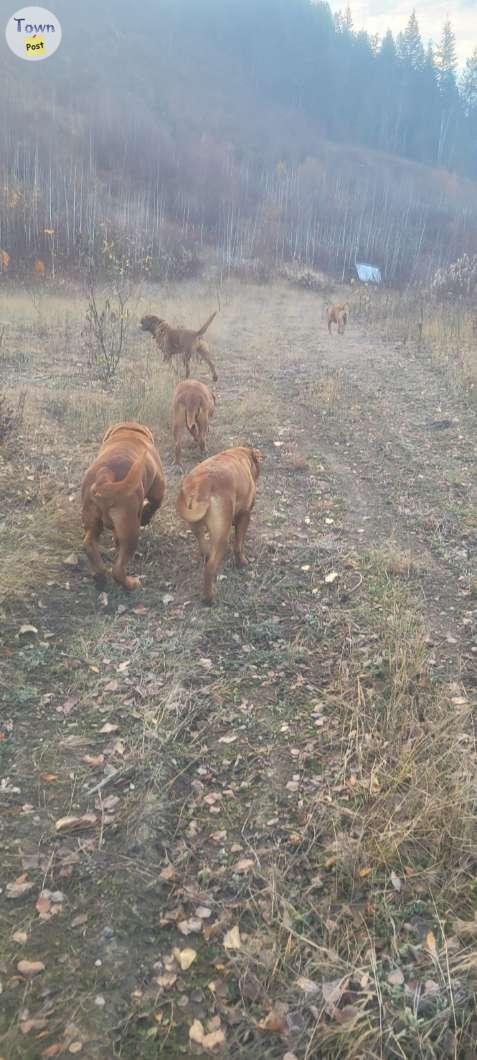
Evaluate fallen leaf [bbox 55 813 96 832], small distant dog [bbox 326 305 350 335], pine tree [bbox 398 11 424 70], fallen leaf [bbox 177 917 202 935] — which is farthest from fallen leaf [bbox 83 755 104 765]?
pine tree [bbox 398 11 424 70]

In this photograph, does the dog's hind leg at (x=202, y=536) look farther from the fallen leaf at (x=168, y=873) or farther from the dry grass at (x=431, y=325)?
the dry grass at (x=431, y=325)

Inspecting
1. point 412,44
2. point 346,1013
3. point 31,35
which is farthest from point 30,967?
point 412,44

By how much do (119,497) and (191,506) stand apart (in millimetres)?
492

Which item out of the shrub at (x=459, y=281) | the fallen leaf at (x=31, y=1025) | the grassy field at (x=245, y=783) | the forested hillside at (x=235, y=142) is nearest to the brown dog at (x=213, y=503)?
the grassy field at (x=245, y=783)

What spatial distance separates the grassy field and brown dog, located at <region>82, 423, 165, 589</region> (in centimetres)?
34

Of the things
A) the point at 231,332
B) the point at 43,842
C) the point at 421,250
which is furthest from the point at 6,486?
the point at 421,250

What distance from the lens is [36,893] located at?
2660 mm

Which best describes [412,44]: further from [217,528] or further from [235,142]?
[217,528]

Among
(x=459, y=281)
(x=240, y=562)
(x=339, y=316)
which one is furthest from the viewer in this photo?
(x=459, y=281)

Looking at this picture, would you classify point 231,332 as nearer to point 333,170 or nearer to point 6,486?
point 6,486

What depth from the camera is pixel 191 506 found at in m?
4.35

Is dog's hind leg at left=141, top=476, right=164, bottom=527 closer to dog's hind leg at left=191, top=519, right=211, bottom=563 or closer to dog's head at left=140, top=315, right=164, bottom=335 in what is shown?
dog's hind leg at left=191, top=519, right=211, bottom=563

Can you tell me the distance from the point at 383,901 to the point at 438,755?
2.96 ft

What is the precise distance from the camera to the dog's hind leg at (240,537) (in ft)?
16.5
